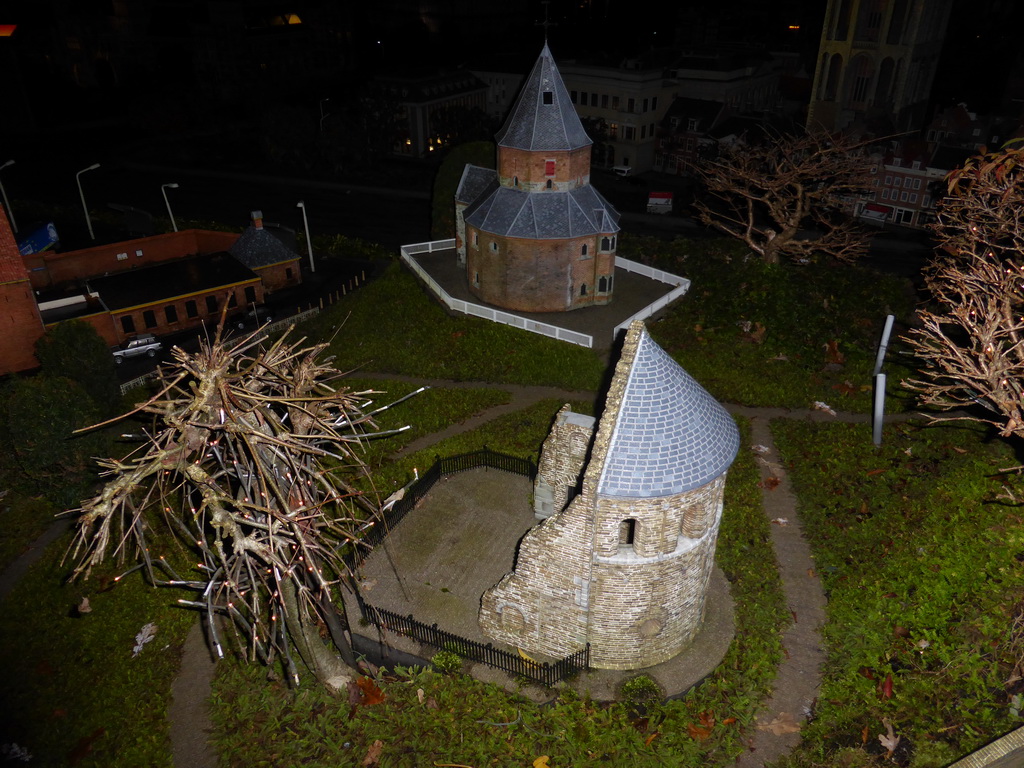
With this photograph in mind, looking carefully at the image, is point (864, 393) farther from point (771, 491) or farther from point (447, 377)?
point (447, 377)

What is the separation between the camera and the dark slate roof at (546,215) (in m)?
39.4

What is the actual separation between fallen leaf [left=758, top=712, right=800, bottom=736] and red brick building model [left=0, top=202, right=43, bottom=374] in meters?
38.3

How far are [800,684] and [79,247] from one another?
52.5 meters

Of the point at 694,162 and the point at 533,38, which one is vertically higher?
the point at 533,38

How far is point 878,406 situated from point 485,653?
2003cm

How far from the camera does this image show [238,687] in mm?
21797

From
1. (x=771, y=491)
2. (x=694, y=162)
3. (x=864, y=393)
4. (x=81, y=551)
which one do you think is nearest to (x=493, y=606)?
(x=771, y=491)

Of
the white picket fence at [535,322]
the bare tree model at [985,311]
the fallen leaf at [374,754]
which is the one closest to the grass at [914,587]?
the bare tree model at [985,311]

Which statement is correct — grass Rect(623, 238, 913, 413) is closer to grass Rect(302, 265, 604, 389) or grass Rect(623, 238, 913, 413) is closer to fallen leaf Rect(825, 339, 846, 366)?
fallen leaf Rect(825, 339, 846, 366)

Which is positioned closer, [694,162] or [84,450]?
[84,450]

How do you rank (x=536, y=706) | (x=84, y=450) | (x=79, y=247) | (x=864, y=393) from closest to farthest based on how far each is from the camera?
1. (x=536, y=706)
2. (x=84, y=450)
3. (x=864, y=393)
4. (x=79, y=247)

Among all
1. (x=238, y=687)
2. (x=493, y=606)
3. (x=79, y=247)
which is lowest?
(x=238, y=687)

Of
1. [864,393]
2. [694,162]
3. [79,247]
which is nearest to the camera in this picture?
[864,393]

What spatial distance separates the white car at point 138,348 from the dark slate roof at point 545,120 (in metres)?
24.1
